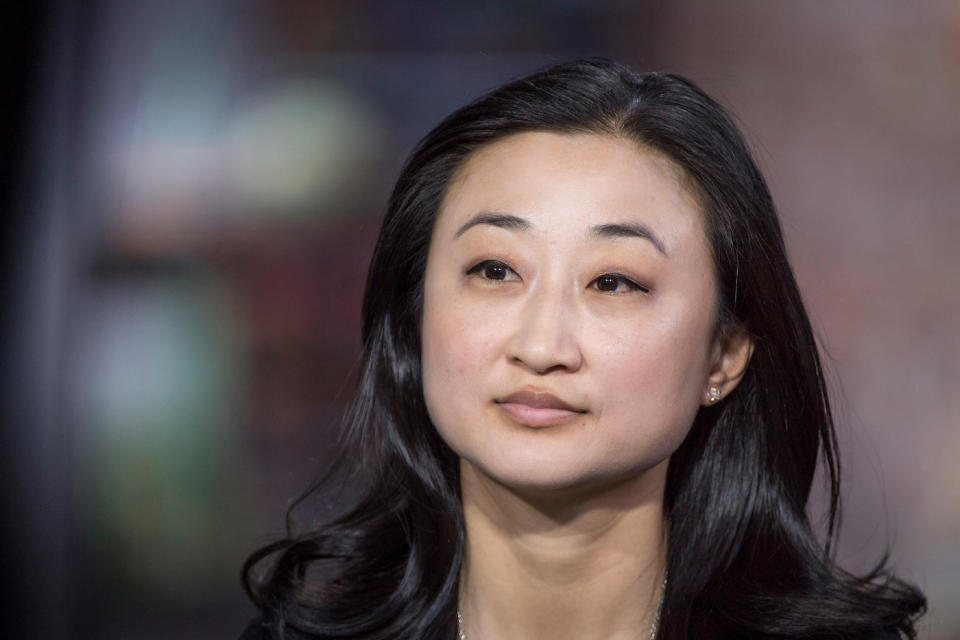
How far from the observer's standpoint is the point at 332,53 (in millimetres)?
3859

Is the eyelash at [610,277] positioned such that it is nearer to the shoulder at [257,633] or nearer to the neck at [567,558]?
the neck at [567,558]

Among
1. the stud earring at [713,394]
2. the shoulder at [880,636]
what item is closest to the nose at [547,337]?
the stud earring at [713,394]

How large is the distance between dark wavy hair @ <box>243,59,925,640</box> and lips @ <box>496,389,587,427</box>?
0.36 meters

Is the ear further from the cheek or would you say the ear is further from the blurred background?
the blurred background

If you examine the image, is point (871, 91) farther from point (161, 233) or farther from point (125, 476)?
→ point (125, 476)

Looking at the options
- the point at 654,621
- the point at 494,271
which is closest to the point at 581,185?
the point at 494,271

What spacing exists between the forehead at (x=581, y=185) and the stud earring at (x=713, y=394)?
28cm

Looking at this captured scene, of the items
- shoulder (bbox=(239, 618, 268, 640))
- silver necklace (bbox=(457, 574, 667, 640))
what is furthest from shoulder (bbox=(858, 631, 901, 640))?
shoulder (bbox=(239, 618, 268, 640))

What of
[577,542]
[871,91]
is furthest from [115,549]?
[871,91]

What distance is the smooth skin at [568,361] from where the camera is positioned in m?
2.21

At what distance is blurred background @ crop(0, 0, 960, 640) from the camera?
12.2 feet

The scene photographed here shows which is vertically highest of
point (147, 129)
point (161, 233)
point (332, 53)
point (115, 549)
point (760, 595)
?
point (332, 53)

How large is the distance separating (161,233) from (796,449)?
200 cm

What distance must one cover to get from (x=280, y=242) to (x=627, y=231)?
1844 millimetres
